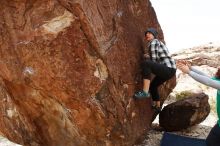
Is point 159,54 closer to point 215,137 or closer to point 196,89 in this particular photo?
point 215,137

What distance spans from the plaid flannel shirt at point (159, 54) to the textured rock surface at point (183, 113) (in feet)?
6.12

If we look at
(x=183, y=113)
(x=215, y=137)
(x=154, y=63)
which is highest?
(x=154, y=63)

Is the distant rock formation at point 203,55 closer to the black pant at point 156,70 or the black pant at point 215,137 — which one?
the black pant at point 156,70

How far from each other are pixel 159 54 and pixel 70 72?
2.16 metres

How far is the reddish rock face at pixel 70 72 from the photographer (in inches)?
288

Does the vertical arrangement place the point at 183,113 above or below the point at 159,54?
below

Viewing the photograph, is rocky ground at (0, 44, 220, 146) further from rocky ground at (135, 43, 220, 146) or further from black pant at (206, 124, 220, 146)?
black pant at (206, 124, 220, 146)

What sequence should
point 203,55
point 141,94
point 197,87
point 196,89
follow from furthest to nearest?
point 203,55 → point 197,87 → point 196,89 → point 141,94

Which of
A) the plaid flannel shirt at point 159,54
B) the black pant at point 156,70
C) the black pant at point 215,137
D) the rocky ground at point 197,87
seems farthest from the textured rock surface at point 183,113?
the black pant at point 215,137

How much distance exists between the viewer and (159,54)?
8.57 metres

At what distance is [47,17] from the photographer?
23.9 ft

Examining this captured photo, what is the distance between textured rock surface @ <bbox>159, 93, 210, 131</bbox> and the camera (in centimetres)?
1009

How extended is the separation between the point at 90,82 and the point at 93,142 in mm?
1417

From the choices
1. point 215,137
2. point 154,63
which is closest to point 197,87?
point 154,63
